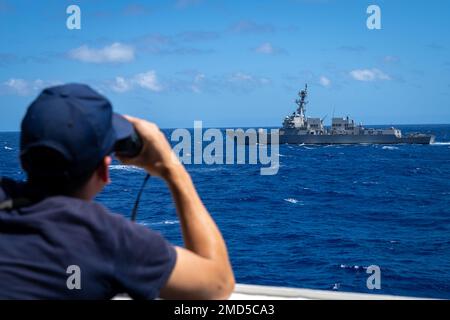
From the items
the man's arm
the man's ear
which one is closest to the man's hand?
the man's arm

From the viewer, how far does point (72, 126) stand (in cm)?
141

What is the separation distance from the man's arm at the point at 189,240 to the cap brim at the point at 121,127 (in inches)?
3.2

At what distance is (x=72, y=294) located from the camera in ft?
4.82

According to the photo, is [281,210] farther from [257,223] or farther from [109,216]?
[109,216]

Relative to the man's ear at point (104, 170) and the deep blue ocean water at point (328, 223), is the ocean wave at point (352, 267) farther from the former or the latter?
the man's ear at point (104, 170)

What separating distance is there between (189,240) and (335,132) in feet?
287

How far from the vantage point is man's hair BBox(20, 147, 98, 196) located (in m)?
1.42

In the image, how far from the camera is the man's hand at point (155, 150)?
5.82 feet

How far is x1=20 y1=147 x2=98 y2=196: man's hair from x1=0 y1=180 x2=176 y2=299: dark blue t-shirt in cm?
5

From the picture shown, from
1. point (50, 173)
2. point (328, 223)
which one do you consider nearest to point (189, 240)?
point (50, 173)

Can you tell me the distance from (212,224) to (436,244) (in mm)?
20027

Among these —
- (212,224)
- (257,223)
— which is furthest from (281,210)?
(212,224)

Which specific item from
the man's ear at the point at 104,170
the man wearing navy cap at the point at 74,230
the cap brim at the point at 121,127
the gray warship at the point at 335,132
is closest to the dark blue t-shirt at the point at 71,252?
the man wearing navy cap at the point at 74,230

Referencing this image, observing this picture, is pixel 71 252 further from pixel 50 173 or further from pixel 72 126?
pixel 72 126
